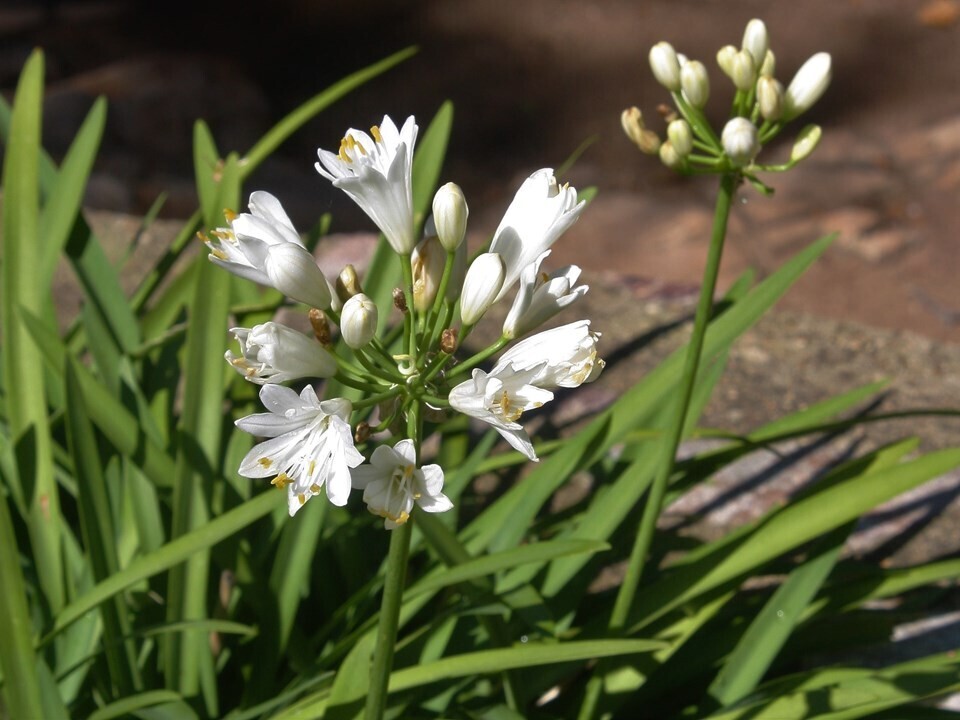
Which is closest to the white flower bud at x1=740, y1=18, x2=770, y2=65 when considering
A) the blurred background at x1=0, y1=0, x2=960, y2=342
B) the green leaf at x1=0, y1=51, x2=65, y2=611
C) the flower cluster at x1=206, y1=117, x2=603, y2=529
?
the flower cluster at x1=206, y1=117, x2=603, y2=529

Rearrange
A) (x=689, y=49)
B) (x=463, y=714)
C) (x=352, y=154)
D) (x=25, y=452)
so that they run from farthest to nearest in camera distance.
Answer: (x=689, y=49), (x=25, y=452), (x=463, y=714), (x=352, y=154)

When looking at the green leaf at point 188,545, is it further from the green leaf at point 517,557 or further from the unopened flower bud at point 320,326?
the unopened flower bud at point 320,326

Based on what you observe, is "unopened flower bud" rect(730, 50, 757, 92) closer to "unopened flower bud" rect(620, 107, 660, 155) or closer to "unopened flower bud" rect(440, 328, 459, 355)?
"unopened flower bud" rect(620, 107, 660, 155)

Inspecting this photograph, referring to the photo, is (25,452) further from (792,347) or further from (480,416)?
(792,347)

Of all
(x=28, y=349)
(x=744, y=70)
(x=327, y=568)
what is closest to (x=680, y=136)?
(x=744, y=70)

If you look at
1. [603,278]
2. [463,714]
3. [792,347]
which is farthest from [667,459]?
[603,278]

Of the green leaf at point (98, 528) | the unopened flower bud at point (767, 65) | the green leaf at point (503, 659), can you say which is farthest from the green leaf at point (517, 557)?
the unopened flower bud at point (767, 65)

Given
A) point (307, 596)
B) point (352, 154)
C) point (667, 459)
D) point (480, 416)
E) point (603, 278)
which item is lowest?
point (307, 596)
